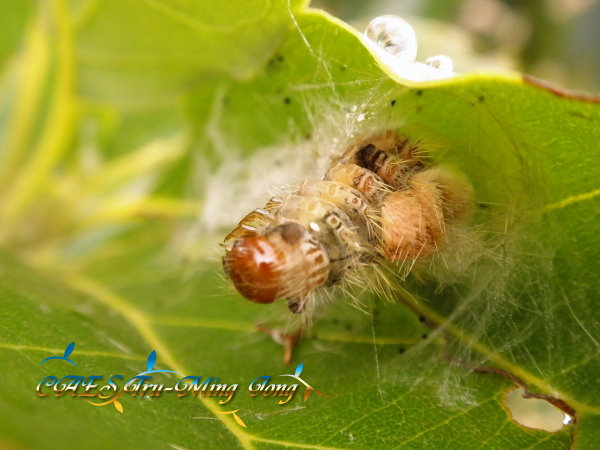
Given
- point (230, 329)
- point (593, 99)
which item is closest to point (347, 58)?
point (593, 99)

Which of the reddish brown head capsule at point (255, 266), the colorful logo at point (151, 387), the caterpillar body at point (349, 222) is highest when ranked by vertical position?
the caterpillar body at point (349, 222)

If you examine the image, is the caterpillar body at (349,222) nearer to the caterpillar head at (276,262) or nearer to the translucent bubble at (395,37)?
the caterpillar head at (276,262)

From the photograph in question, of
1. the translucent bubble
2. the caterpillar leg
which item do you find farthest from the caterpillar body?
the caterpillar leg

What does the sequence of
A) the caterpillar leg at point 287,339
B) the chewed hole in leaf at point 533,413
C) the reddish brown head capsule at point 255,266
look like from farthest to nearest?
the caterpillar leg at point 287,339 < the chewed hole in leaf at point 533,413 < the reddish brown head capsule at point 255,266

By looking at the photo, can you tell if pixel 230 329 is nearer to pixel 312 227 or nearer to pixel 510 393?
pixel 312 227

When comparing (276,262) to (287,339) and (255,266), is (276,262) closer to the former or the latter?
(255,266)

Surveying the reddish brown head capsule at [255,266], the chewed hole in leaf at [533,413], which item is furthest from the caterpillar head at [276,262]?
the chewed hole in leaf at [533,413]

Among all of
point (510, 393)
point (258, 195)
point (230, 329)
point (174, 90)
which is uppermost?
point (174, 90)
